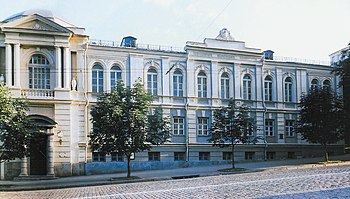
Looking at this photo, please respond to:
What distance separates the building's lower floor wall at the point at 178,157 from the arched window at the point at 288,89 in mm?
4269

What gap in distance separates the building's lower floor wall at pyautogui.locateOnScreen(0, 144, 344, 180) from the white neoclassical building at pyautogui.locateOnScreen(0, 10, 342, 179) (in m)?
0.07

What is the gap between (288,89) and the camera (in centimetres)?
4222

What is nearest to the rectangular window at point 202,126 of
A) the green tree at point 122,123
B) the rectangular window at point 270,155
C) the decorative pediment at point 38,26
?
the rectangular window at point 270,155

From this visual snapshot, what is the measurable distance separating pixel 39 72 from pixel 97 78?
4.31m

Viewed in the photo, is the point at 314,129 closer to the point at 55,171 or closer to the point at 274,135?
the point at 274,135

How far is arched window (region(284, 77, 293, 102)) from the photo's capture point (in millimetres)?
42000


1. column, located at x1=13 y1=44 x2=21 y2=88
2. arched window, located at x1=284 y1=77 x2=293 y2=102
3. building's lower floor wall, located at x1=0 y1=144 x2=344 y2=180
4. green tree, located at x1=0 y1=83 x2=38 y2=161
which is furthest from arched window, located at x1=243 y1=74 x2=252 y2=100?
green tree, located at x1=0 y1=83 x2=38 y2=161

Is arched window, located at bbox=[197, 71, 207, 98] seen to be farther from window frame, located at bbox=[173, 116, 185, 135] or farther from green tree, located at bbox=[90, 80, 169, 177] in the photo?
green tree, located at bbox=[90, 80, 169, 177]

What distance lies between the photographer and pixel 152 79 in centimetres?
3684

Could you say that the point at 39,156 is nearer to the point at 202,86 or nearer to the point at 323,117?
the point at 202,86

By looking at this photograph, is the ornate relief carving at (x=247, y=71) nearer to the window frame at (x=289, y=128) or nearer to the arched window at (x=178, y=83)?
the window frame at (x=289, y=128)

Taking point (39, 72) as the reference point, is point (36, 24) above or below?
above

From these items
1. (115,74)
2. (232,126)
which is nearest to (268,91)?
(232,126)

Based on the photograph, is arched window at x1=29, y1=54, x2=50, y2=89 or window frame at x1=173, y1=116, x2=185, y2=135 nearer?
arched window at x1=29, y1=54, x2=50, y2=89
